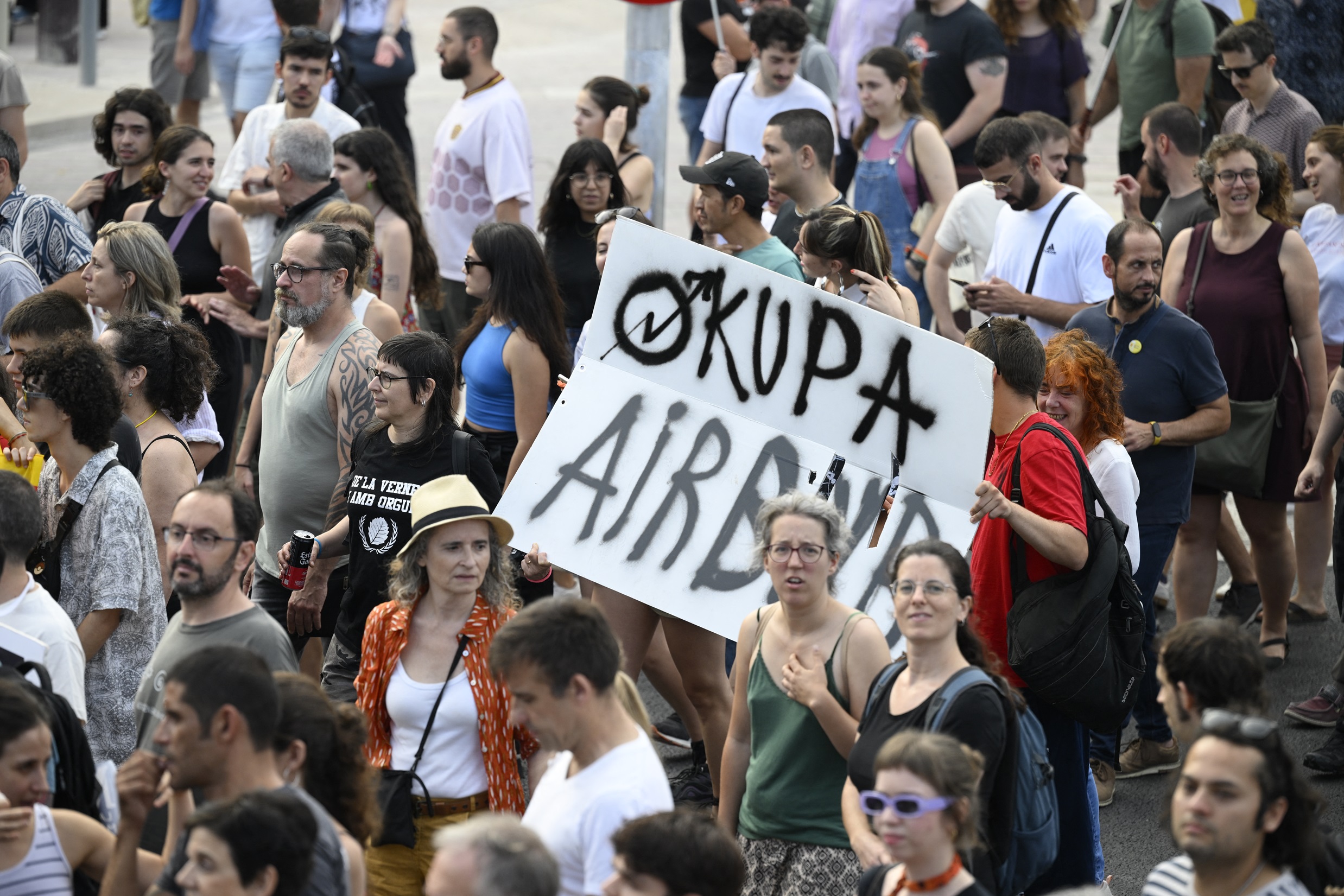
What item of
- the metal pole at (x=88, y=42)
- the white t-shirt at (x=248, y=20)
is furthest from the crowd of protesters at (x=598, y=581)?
the metal pole at (x=88, y=42)

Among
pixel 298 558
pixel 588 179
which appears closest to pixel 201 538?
pixel 298 558

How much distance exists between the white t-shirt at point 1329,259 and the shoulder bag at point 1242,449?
0.69m

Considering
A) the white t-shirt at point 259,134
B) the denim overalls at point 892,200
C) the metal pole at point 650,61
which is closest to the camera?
the denim overalls at point 892,200

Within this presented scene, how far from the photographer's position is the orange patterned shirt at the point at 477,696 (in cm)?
418

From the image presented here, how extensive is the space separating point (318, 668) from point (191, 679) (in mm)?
2705

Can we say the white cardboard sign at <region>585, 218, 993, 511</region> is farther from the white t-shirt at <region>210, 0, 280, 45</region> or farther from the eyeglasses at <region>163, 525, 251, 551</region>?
the white t-shirt at <region>210, 0, 280, 45</region>

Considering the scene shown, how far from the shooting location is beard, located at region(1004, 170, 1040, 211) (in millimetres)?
6750

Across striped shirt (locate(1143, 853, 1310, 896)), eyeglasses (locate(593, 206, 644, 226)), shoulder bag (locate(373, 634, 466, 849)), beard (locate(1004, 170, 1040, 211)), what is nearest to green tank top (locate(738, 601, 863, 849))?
shoulder bag (locate(373, 634, 466, 849))

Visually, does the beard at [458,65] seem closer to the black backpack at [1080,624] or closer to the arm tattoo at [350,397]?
the arm tattoo at [350,397]

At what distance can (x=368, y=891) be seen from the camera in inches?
166

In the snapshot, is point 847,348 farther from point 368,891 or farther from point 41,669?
point 41,669

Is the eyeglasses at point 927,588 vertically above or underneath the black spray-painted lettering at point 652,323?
underneath

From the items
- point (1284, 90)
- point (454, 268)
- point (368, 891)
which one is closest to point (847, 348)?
point (368, 891)

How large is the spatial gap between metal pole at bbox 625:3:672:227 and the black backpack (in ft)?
19.1
